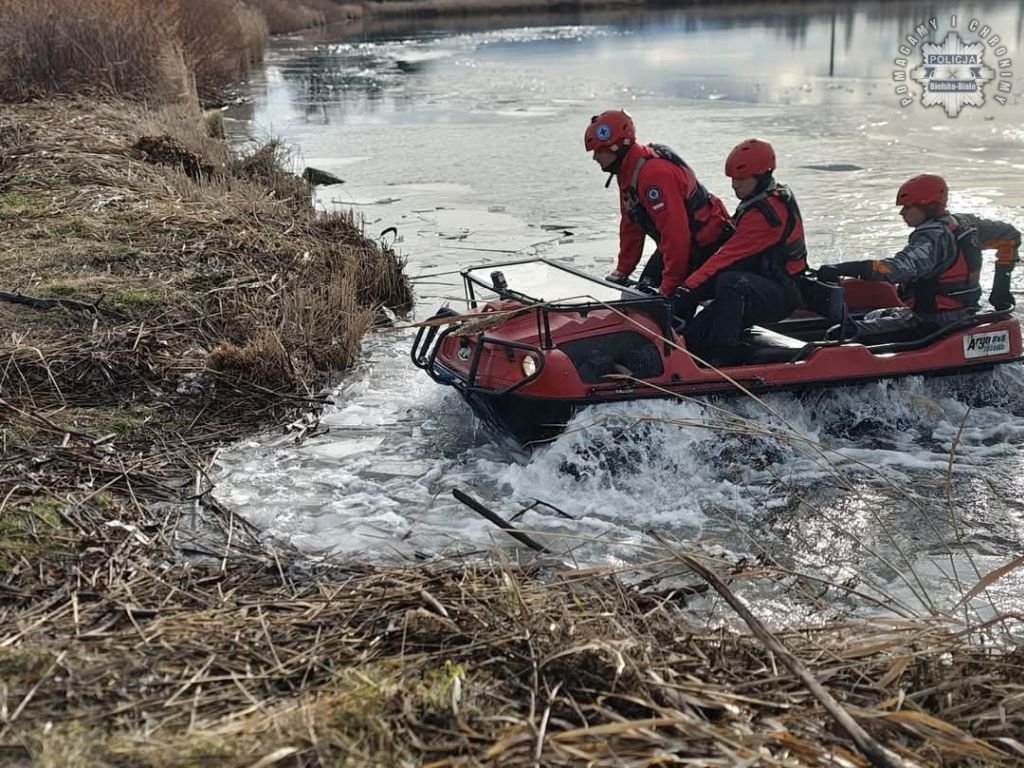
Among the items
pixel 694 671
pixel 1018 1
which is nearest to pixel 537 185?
pixel 694 671

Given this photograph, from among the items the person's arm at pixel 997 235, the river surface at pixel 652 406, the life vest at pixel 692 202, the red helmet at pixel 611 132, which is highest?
the red helmet at pixel 611 132

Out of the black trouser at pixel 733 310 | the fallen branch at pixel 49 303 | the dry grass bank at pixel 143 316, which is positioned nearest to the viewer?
the dry grass bank at pixel 143 316

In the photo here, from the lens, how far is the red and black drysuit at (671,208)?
→ 22.3 ft

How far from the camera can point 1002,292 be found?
23.0 feet

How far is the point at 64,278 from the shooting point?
8141 millimetres

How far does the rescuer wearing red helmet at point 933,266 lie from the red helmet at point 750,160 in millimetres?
822

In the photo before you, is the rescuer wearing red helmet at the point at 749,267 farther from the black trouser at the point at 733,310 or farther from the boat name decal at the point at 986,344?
the boat name decal at the point at 986,344

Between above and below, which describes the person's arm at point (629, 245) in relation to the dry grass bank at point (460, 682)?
above

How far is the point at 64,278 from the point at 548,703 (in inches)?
248

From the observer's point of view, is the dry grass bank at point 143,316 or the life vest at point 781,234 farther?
the life vest at point 781,234

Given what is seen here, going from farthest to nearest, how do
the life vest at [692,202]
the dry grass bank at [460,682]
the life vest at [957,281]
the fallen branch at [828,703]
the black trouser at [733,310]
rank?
the life vest at [692,202] < the life vest at [957,281] < the black trouser at [733,310] < the dry grass bank at [460,682] < the fallen branch at [828,703]

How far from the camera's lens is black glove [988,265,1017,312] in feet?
22.9

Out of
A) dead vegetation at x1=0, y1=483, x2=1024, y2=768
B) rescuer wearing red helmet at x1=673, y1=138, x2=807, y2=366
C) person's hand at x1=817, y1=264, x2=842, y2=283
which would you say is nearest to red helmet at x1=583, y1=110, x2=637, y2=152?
rescuer wearing red helmet at x1=673, y1=138, x2=807, y2=366

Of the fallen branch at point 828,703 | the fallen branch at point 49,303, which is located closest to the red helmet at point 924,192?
the fallen branch at point 828,703
